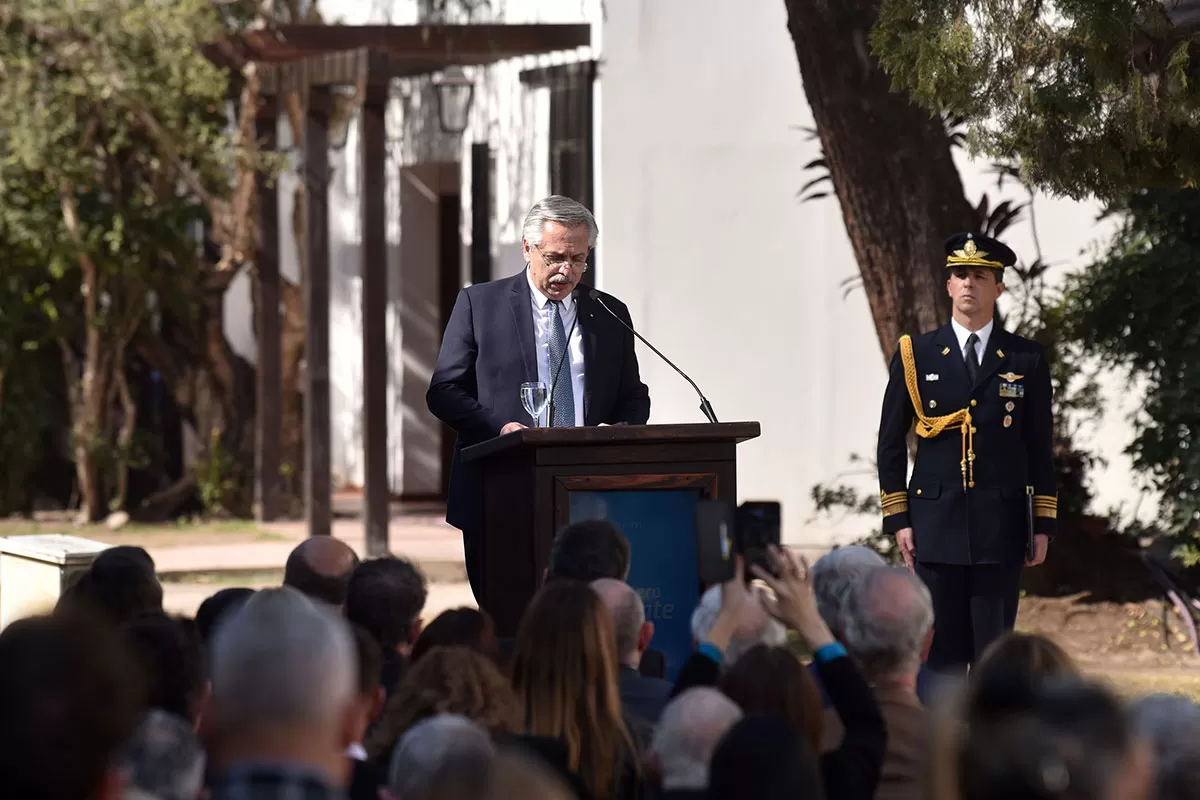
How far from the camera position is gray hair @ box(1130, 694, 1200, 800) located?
7.98 feet

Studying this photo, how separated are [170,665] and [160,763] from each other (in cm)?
61

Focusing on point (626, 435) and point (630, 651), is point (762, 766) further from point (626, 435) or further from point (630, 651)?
point (626, 435)

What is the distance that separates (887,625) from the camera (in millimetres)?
3217

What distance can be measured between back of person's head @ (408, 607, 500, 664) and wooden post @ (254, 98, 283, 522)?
1213 centimetres

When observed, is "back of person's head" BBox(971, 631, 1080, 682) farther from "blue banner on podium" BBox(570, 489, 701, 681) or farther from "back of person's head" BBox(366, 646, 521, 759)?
"blue banner on podium" BBox(570, 489, 701, 681)

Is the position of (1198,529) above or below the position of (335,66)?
below

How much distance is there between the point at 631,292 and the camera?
12.6 meters

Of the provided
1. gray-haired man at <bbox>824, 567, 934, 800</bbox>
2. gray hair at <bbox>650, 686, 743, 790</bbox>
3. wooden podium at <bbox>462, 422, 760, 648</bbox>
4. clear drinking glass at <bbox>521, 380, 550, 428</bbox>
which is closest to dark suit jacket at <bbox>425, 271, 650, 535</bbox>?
clear drinking glass at <bbox>521, 380, 550, 428</bbox>

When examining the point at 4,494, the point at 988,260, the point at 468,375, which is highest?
the point at 988,260

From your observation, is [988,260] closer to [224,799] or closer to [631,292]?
[224,799]

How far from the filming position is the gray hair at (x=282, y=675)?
2.21 metres

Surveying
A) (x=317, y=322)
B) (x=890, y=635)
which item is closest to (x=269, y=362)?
(x=317, y=322)

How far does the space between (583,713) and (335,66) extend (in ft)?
33.2

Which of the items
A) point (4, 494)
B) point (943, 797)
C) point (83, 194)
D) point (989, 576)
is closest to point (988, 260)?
point (989, 576)
